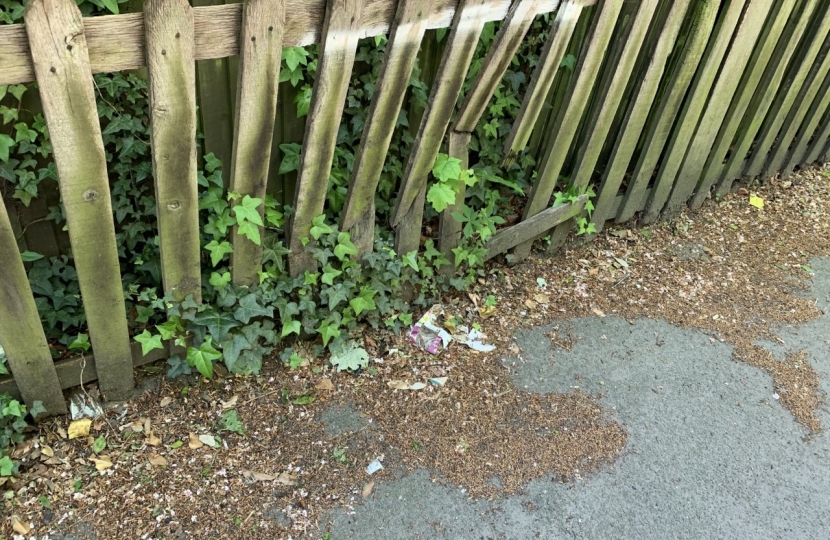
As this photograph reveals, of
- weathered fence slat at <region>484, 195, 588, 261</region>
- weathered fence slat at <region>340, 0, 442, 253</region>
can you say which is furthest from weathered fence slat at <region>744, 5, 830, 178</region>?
weathered fence slat at <region>340, 0, 442, 253</region>

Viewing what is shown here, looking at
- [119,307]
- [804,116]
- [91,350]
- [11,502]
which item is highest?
[804,116]

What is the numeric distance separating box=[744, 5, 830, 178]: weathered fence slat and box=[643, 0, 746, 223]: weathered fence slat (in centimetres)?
75

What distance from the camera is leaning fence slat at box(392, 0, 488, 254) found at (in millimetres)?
2393

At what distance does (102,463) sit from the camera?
2.41m

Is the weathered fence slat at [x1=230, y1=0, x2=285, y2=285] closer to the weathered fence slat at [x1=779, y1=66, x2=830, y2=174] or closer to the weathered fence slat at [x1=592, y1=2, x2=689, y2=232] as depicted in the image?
the weathered fence slat at [x1=592, y1=2, x2=689, y2=232]

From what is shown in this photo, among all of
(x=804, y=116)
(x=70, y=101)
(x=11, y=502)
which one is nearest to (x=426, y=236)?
(x=70, y=101)

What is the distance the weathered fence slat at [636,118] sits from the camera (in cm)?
318

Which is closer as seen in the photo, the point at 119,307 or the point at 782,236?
the point at 119,307

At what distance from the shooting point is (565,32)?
8.98 ft

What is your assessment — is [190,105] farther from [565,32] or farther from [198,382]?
[565,32]

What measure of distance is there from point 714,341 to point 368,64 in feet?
7.92

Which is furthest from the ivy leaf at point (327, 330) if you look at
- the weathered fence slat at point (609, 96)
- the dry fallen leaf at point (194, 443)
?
the weathered fence slat at point (609, 96)

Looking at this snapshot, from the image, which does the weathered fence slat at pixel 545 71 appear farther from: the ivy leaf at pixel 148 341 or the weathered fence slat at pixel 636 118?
the ivy leaf at pixel 148 341

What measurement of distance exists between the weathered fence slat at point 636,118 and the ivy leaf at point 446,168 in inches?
51.0
